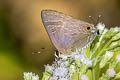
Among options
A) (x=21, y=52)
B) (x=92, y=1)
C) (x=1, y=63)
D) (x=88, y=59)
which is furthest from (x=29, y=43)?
(x=88, y=59)

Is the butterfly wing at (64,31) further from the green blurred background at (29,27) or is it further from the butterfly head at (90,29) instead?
the green blurred background at (29,27)

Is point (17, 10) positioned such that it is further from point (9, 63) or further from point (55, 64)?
point (55, 64)

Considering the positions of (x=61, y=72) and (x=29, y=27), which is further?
(x=29, y=27)

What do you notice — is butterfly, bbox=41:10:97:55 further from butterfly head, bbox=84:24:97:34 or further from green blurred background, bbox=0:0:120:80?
green blurred background, bbox=0:0:120:80

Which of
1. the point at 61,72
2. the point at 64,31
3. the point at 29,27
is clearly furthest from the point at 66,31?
the point at 29,27

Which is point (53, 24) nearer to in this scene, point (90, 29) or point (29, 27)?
point (90, 29)

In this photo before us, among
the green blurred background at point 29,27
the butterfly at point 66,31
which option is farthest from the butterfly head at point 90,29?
the green blurred background at point 29,27
